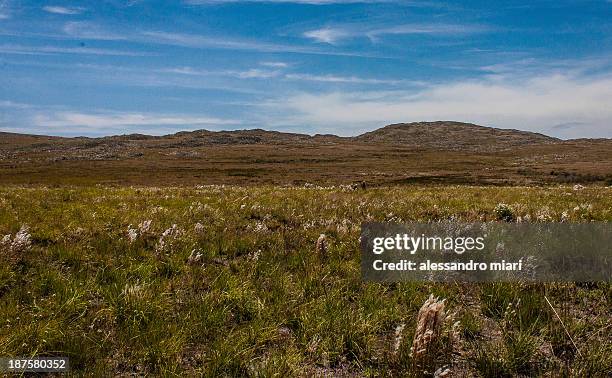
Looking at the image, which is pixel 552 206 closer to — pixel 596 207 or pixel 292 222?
pixel 596 207

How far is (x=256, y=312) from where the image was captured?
5242mm

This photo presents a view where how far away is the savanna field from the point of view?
4160 mm

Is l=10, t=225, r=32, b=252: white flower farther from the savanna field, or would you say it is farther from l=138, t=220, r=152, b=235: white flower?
l=138, t=220, r=152, b=235: white flower

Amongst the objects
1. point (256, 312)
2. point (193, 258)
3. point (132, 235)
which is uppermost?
point (132, 235)

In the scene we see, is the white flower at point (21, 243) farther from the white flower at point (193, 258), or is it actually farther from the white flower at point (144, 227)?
the white flower at point (193, 258)

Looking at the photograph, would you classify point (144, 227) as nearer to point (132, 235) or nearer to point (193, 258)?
point (132, 235)

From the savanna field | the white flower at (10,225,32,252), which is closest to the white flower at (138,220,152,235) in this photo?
the savanna field

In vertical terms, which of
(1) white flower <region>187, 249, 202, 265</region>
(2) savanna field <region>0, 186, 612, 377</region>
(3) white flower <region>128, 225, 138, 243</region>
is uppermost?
(3) white flower <region>128, 225, 138, 243</region>

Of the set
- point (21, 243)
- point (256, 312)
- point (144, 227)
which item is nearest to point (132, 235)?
point (144, 227)

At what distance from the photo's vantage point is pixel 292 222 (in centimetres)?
1092

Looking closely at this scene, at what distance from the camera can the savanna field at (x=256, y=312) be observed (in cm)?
416

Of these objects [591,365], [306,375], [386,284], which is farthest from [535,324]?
[306,375]

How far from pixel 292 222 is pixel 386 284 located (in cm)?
493

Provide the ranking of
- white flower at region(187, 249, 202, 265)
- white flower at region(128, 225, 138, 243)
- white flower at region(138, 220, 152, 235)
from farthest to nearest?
1. white flower at region(138, 220, 152, 235)
2. white flower at region(128, 225, 138, 243)
3. white flower at region(187, 249, 202, 265)
